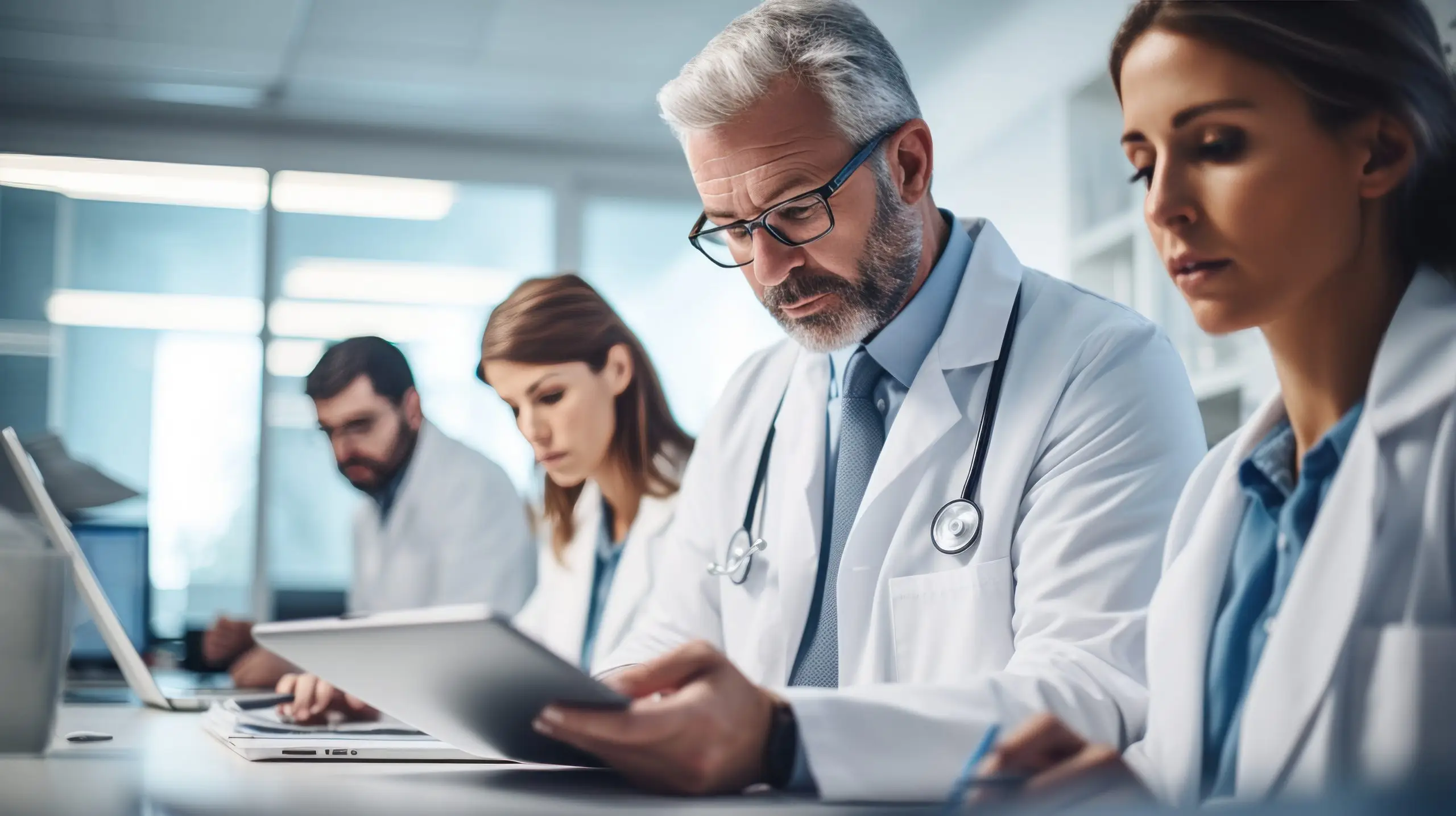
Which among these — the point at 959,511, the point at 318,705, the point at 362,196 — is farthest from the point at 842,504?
the point at 362,196

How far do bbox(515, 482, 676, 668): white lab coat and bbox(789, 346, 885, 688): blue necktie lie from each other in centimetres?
76

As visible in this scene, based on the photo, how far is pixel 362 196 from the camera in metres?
5.74

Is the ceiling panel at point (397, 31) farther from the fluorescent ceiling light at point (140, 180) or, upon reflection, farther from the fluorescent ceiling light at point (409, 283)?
the fluorescent ceiling light at point (409, 283)

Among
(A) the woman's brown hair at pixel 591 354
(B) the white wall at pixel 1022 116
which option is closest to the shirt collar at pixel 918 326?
(A) the woman's brown hair at pixel 591 354

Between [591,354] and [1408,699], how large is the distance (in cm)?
178

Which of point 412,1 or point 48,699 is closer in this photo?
point 48,699

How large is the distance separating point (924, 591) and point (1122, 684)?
0.26 m

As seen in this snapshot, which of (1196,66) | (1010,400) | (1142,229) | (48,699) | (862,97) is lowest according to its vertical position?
(48,699)

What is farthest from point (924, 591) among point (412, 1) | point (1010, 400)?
point (412, 1)

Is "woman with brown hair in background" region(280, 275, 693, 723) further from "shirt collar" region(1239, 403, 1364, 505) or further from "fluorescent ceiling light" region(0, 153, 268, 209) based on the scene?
"fluorescent ceiling light" region(0, 153, 268, 209)

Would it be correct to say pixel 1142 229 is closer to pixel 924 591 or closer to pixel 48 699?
pixel 924 591

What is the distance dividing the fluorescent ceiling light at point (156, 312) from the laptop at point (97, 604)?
385cm

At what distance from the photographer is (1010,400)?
1307mm

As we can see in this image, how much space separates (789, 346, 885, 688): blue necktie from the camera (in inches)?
53.4
